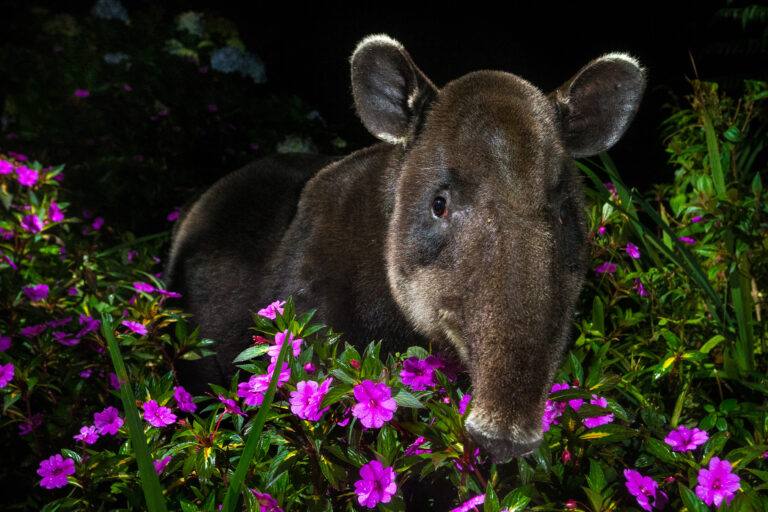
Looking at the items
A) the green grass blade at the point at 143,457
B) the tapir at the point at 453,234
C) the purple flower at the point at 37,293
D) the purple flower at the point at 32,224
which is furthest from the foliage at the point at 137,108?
the green grass blade at the point at 143,457

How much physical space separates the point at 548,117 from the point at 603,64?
14.2 inches

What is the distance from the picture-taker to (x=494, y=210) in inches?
91.5

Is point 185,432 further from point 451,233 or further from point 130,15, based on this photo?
point 130,15

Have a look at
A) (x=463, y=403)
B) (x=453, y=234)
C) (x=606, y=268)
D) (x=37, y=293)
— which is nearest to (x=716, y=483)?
(x=463, y=403)

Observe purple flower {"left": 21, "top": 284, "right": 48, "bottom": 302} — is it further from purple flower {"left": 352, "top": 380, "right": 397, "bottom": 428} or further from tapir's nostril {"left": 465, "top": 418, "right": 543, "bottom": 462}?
tapir's nostril {"left": 465, "top": 418, "right": 543, "bottom": 462}

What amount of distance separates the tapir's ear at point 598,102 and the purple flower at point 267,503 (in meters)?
2.08

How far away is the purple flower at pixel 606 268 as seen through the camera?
131 inches

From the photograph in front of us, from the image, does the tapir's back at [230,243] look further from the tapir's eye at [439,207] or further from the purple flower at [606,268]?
the purple flower at [606,268]

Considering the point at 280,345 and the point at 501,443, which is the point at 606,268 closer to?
the point at 501,443

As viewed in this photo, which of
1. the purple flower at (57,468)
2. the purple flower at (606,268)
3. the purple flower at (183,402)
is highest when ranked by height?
the purple flower at (183,402)

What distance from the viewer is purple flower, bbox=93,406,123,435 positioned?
2113 millimetres

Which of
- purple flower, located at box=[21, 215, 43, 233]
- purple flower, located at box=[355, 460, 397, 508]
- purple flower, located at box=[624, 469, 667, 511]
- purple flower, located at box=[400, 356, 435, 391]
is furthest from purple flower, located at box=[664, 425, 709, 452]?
purple flower, located at box=[21, 215, 43, 233]

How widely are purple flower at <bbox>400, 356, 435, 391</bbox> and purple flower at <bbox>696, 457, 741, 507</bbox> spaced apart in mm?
831

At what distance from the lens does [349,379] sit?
173cm
